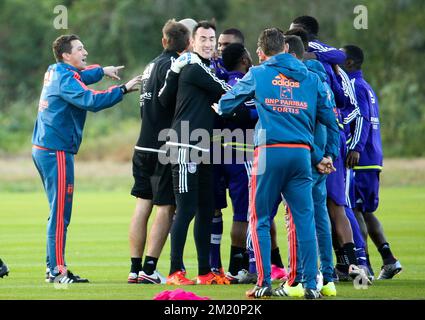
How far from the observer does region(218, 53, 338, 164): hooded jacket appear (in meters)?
10.0

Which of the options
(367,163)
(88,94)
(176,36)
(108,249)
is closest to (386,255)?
(367,163)

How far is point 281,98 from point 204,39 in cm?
173

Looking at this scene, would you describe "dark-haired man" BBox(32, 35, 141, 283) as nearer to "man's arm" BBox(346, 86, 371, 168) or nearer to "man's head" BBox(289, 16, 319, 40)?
"man's head" BBox(289, 16, 319, 40)

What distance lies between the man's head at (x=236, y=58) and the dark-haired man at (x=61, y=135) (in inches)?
39.1

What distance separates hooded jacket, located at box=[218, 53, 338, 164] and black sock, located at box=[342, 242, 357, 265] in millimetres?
1893

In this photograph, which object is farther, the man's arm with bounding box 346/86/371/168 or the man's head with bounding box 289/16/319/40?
the man's arm with bounding box 346/86/371/168

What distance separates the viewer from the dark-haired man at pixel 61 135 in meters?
11.8

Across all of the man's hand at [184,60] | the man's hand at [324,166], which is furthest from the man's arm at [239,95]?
the man's hand at [184,60]

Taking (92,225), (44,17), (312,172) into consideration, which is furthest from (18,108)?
(312,172)

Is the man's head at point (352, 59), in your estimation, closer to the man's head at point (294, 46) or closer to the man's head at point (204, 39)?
the man's head at point (204, 39)

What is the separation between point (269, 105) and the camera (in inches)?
394

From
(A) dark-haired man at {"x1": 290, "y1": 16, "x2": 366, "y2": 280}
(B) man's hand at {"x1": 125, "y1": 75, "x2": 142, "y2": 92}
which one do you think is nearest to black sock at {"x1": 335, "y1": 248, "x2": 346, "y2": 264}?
(A) dark-haired man at {"x1": 290, "y1": 16, "x2": 366, "y2": 280}

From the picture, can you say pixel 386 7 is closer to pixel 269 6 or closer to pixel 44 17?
pixel 269 6
